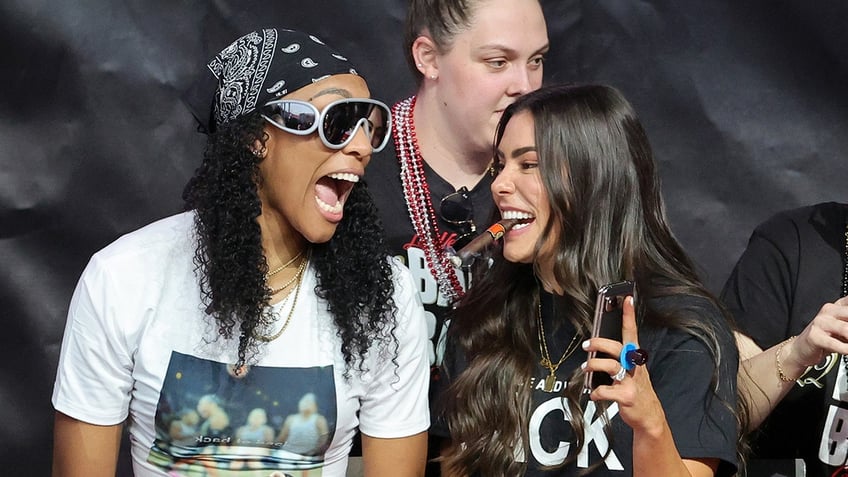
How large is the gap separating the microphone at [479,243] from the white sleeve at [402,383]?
0.19m

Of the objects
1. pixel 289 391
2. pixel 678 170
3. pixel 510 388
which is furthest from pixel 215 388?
pixel 678 170

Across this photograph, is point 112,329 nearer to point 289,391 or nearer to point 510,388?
point 289,391

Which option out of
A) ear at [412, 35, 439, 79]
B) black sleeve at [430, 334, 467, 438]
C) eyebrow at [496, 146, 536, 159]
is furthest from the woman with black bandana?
ear at [412, 35, 439, 79]

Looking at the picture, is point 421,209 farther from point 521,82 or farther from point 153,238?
point 153,238

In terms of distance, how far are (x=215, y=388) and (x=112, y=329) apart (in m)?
0.22

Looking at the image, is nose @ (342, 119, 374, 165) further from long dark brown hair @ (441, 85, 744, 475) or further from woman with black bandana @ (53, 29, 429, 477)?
long dark brown hair @ (441, 85, 744, 475)

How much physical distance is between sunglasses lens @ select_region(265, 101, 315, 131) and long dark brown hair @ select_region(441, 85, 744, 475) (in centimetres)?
45

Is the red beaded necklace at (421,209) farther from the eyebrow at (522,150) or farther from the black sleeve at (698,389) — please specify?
the black sleeve at (698,389)

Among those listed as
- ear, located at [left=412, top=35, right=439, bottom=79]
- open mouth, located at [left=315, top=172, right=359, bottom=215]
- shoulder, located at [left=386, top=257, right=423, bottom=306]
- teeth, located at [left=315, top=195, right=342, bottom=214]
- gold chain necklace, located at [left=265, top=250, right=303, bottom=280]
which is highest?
ear, located at [left=412, top=35, right=439, bottom=79]

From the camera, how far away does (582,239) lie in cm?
225

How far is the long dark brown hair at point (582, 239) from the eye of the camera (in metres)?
2.23

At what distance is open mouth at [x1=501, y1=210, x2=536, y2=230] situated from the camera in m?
2.29

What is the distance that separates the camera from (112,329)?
213 centimetres

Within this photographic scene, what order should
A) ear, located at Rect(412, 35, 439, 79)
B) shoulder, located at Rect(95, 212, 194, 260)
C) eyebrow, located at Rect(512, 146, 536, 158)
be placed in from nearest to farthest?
shoulder, located at Rect(95, 212, 194, 260), eyebrow, located at Rect(512, 146, 536, 158), ear, located at Rect(412, 35, 439, 79)
